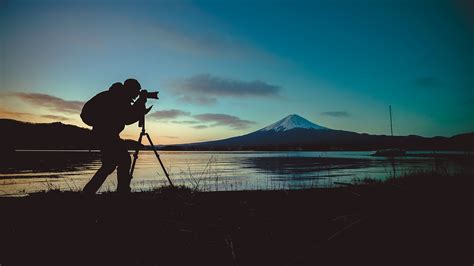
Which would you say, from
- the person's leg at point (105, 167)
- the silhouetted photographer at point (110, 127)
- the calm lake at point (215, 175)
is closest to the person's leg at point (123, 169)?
the silhouetted photographer at point (110, 127)

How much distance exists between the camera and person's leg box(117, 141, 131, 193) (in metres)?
5.33

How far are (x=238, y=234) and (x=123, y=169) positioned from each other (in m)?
2.78

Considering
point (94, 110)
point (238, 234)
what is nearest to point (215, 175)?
point (94, 110)

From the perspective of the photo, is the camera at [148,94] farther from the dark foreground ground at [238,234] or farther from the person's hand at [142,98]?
the dark foreground ground at [238,234]

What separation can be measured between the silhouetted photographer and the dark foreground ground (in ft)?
1.64

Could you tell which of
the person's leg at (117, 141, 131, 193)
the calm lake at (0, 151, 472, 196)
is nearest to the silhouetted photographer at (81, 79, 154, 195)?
the person's leg at (117, 141, 131, 193)

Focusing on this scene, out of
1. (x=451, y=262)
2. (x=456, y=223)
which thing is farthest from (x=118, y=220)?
(x=456, y=223)

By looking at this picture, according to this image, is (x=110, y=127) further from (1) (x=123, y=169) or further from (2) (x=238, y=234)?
(2) (x=238, y=234)

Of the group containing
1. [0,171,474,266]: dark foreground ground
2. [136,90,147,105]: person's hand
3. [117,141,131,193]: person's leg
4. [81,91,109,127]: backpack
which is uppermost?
[136,90,147,105]: person's hand

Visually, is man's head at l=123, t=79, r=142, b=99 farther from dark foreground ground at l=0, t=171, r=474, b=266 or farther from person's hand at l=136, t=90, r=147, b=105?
dark foreground ground at l=0, t=171, r=474, b=266

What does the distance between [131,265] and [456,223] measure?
561 cm

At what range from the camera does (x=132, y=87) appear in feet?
18.6

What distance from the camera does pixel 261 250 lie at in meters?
3.90

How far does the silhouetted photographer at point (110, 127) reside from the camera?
16.9 feet
